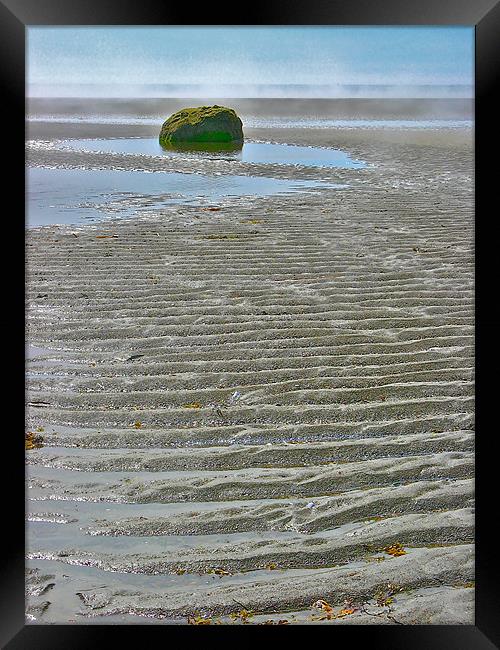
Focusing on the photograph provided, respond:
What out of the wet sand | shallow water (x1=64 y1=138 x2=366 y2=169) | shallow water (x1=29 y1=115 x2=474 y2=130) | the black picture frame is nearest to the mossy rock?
shallow water (x1=64 y1=138 x2=366 y2=169)

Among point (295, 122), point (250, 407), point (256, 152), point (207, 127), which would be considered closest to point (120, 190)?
point (256, 152)

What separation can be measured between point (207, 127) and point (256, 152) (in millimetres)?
1345

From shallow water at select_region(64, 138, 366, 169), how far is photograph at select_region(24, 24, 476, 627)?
444 cm

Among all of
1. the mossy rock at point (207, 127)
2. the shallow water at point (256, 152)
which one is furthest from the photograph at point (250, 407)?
the mossy rock at point (207, 127)

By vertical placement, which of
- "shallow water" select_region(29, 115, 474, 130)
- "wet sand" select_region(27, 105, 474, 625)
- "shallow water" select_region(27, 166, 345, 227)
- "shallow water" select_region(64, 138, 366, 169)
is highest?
"shallow water" select_region(29, 115, 474, 130)

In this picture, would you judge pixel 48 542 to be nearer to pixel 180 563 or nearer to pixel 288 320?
pixel 180 563

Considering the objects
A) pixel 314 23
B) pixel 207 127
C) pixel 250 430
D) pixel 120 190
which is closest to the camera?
pixel 314 23

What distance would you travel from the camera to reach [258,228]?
7785 mm

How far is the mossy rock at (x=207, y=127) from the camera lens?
16141 mm

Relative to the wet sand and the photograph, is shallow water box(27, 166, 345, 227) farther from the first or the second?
the wet sand

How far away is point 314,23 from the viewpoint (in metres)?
2.16

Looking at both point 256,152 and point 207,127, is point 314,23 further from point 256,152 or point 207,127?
point 207,127

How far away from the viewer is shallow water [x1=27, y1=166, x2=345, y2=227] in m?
8.99

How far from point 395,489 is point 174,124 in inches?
557
